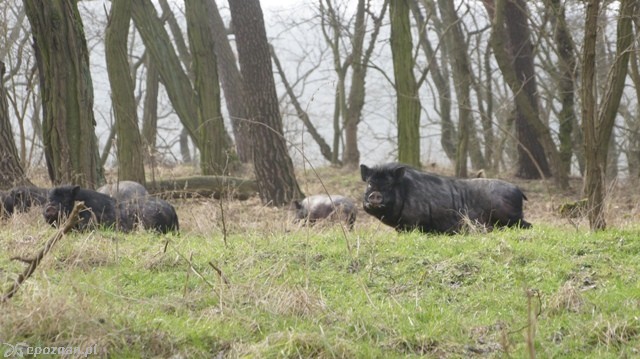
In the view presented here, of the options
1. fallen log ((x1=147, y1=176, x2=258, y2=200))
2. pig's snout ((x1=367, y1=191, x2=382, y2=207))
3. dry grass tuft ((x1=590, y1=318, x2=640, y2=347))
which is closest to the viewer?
dry grass tuft ((x1=590, y1=318, x2=640, y2=347))

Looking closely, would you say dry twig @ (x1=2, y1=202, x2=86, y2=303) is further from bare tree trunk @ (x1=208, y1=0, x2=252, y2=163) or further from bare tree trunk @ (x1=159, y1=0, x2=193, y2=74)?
bare tree trunk @ (x1=159, y1=0, x2=193, y2=74)

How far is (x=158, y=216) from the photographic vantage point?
13.2 m

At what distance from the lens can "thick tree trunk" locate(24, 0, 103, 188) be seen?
46.1ft

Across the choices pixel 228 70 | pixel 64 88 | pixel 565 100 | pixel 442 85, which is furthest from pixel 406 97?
pixel 442 85

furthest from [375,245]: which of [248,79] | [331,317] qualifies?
[248,79]

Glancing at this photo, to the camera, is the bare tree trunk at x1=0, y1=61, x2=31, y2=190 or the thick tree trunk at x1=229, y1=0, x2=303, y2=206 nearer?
the bare tree trunk at x1=0, y1=61, x2=31, y2=190

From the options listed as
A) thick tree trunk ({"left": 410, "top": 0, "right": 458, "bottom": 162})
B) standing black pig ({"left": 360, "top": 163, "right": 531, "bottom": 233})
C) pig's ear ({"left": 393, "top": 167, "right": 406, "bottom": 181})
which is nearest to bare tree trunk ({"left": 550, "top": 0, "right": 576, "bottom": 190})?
thick tree trunk ({"left": 410, "top": 0, "right": 458, "bottom": 162})

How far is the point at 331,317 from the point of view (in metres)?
7.46

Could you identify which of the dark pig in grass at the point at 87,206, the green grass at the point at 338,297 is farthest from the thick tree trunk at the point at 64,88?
the green grass at the point at 338,297

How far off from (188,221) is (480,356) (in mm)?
7832

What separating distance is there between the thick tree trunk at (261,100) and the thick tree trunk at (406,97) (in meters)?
2.83

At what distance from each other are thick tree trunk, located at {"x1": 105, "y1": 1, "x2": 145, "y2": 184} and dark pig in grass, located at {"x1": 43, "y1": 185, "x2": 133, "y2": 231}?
5.49 m

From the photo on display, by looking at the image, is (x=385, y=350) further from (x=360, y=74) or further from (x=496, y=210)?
(x=360, y=74)

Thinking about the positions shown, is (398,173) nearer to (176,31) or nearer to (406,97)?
(406,97)
